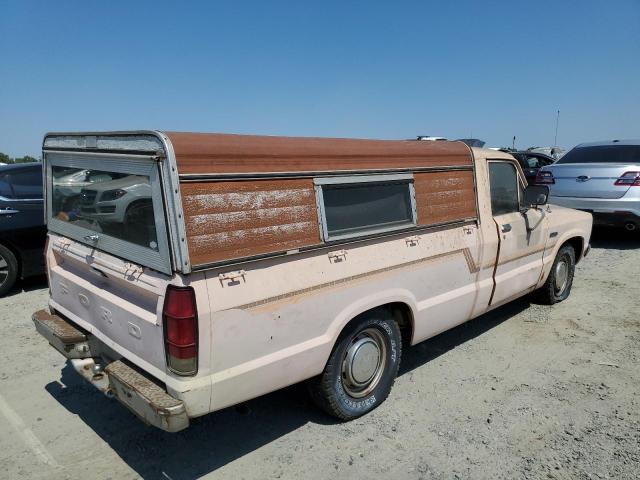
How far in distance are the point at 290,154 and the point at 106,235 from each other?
1270 mm

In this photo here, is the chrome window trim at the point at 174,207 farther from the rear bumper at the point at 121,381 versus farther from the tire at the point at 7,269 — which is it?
the tire at the point at 7,269

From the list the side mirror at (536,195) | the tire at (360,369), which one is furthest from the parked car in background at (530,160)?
the tire at (360,369)

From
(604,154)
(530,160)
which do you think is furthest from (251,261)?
(530,160)

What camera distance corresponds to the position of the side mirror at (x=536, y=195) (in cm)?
462

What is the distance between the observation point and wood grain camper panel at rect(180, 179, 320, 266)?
2402 millimetres

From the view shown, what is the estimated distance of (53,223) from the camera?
3.61 metres

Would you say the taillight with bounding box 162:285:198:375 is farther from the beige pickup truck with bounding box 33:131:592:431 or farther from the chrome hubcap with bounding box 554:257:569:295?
the chrome hubcap with bounding box 554:257:569:295

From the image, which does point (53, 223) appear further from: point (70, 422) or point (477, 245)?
point (477, 245)

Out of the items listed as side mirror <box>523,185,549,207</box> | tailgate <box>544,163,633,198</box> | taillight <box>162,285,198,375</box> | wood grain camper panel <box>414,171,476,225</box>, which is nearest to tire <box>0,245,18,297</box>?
taillight <box>162,285,198,375</box>

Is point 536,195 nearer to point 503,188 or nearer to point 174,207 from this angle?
point 503,188

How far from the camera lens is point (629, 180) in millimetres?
7934

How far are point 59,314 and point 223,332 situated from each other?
1765mm

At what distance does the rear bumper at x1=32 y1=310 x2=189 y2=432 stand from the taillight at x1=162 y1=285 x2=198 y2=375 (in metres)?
0.19

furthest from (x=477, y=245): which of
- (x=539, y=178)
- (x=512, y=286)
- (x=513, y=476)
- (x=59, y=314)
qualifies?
(x=539, y=178)
